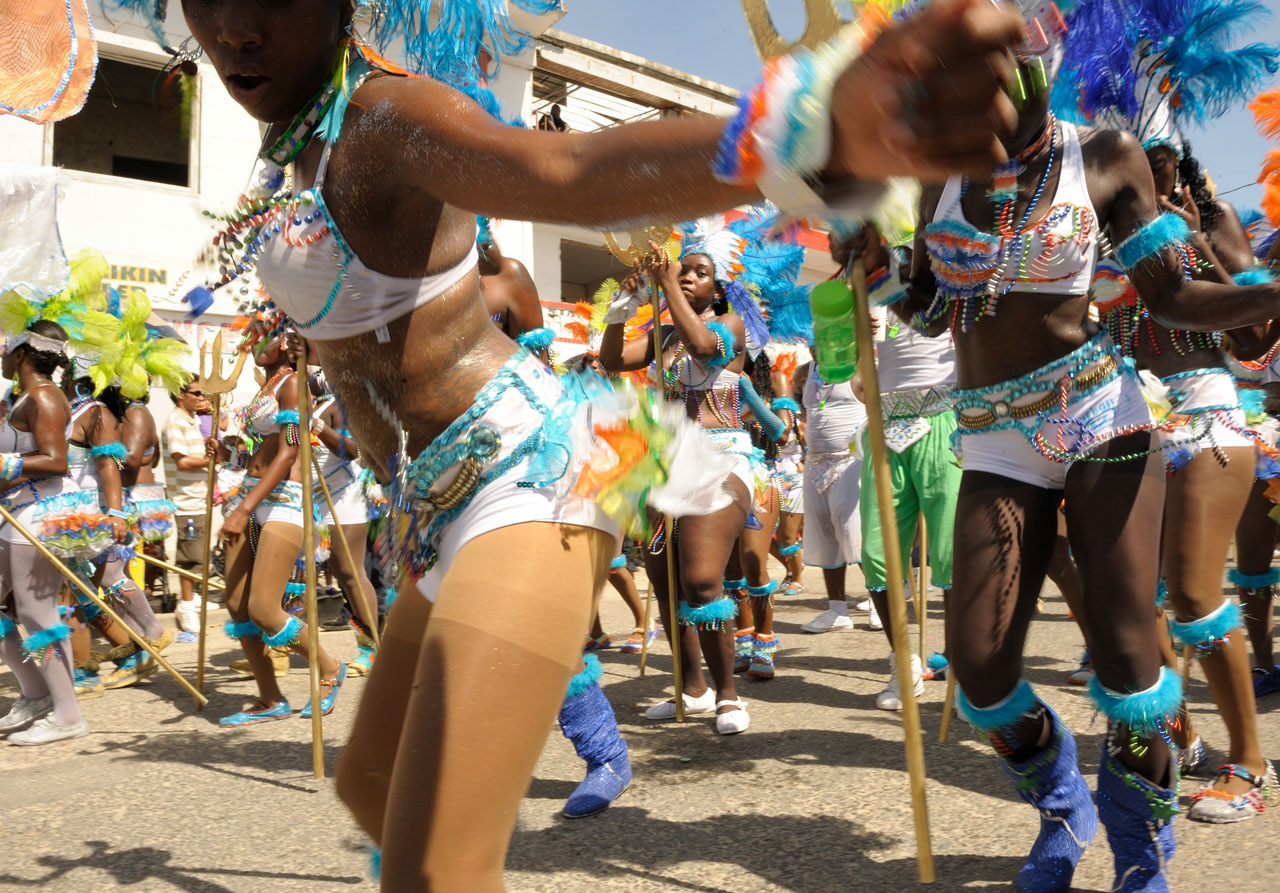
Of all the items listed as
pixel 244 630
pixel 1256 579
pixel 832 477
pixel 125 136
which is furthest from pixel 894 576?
pixel 125 136

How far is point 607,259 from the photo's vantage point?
19812mm

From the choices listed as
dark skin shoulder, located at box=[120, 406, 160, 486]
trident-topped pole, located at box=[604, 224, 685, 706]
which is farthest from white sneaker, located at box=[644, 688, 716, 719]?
dark skin shoulder, located at box=[120, 406, 160, 486]

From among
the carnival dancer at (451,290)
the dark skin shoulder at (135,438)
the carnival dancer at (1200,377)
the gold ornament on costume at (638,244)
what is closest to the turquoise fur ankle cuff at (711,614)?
the gold ornament on costume at (638,244)

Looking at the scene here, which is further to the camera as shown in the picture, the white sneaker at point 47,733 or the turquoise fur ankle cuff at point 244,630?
the turquoise fur ankle cuff at point 244,630

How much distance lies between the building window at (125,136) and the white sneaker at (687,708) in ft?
40.0

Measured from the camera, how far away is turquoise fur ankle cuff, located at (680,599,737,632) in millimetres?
4754

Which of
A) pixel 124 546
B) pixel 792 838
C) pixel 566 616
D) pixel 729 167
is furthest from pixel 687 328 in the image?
pixel 124 546

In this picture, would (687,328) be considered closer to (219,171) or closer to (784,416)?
(784,416)

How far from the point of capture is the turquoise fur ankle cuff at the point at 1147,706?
2.52 meters

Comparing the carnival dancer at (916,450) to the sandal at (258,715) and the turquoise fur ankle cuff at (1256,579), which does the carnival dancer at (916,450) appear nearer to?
the turquoise fur ankle cuff at (1256,579)

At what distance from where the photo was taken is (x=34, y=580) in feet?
17.9

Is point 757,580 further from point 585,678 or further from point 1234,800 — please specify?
point 1234,800

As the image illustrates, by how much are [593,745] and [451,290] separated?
7.74 ft

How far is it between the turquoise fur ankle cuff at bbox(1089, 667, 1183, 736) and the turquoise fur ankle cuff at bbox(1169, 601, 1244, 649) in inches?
31.8
